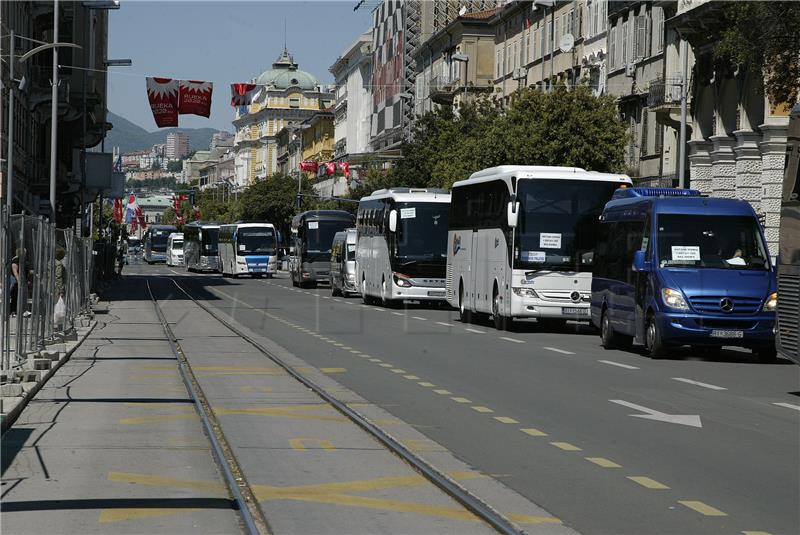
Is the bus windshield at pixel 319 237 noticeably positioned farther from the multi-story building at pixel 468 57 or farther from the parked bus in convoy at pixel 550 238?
the parked bus in convoy at pixel 550 238

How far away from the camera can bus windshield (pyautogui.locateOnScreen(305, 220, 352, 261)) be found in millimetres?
69500

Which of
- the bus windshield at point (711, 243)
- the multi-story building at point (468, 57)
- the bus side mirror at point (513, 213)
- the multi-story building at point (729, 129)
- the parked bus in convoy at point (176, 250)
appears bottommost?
the parked bus in convoy at point (176, 250)

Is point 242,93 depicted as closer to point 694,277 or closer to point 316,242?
point 316,242

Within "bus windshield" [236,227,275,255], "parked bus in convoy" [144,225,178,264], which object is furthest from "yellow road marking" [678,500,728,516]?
"parked bus in convoy" [144,225,178,264]

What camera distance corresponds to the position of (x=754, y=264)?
80.1ft

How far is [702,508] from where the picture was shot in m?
9.80

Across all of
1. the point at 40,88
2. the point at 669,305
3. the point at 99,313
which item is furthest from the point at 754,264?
the point at 40,88

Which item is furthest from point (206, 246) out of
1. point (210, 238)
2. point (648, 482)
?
point (648, 482)

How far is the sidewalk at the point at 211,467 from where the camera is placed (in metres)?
9.19

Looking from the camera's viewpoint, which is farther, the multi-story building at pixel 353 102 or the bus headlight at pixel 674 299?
the multi-story building at pixel 353 102

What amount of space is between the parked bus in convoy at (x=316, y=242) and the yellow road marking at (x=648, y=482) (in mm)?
58368

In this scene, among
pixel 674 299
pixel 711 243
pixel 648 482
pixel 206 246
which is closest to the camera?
pixel 648 482

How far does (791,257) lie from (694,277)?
507cm

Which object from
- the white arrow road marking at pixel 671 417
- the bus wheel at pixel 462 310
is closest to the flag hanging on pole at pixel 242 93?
the bus wheel at pixel 462 310
